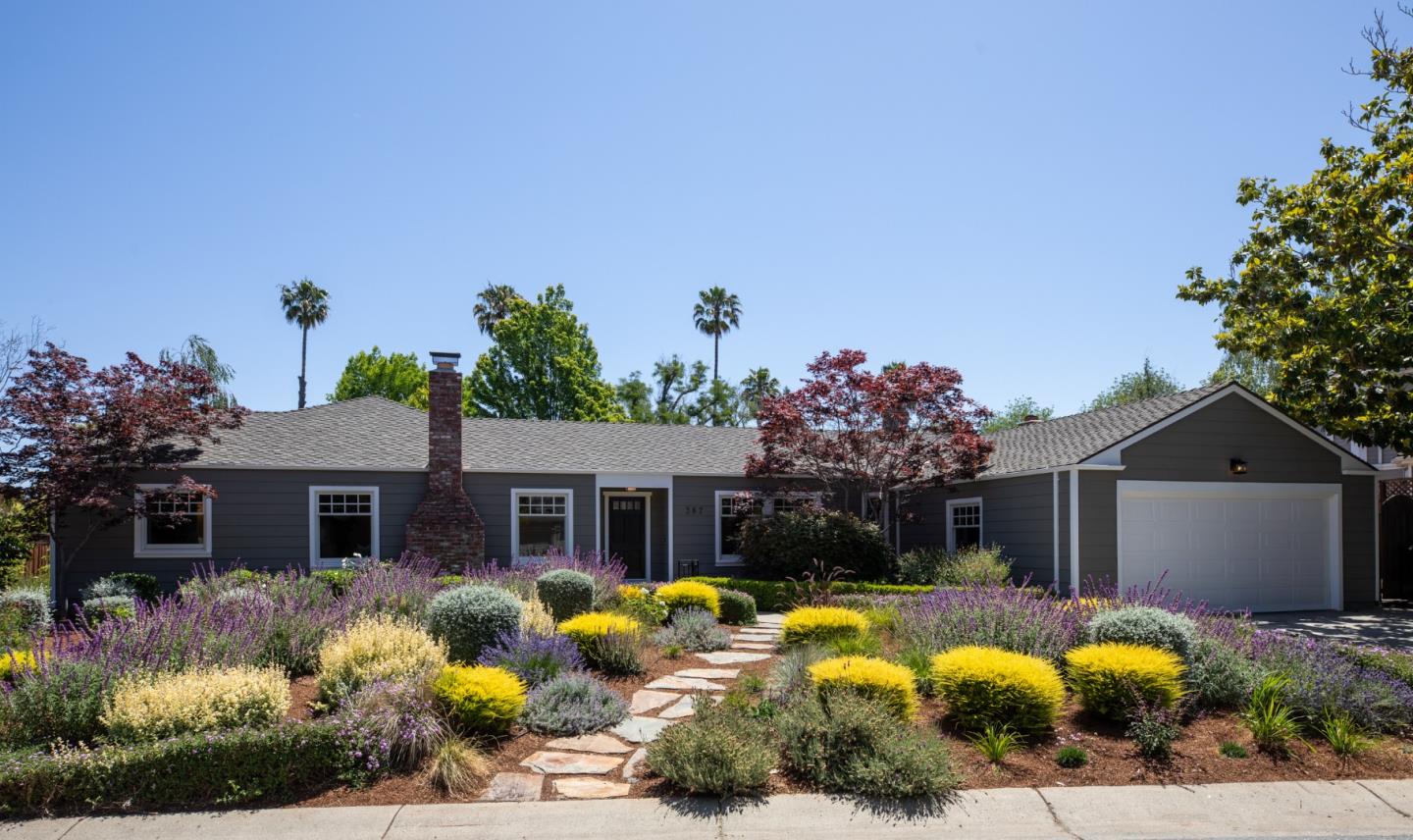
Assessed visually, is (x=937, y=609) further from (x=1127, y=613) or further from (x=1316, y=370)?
(x=1316, y=370)

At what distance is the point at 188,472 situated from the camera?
15375 mm

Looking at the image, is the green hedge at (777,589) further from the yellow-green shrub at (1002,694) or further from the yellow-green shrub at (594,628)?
→ the yellow-green shrub at (1002,694)

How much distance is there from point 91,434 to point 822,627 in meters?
12.3

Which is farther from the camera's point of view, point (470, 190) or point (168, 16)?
point (470, 190)

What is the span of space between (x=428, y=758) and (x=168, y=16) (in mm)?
9917

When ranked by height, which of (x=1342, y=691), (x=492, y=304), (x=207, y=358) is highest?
(x=492, y=304)

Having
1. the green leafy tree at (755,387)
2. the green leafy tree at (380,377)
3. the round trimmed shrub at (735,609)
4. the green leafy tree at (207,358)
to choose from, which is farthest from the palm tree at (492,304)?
the round trimmed shrub at (735,609)

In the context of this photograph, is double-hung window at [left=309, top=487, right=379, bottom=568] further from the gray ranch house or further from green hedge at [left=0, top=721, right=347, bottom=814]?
green hedge at [left=0, top=721, right=347, bottom=814]

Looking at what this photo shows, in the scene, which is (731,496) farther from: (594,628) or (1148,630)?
(1148,630)

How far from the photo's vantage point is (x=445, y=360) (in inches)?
680

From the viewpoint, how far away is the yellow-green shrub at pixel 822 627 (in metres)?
9.23

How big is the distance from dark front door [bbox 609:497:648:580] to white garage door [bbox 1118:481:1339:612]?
959cm

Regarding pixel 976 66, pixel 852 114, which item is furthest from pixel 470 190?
pixel 976 66

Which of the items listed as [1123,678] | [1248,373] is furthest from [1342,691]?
[1248,373]
